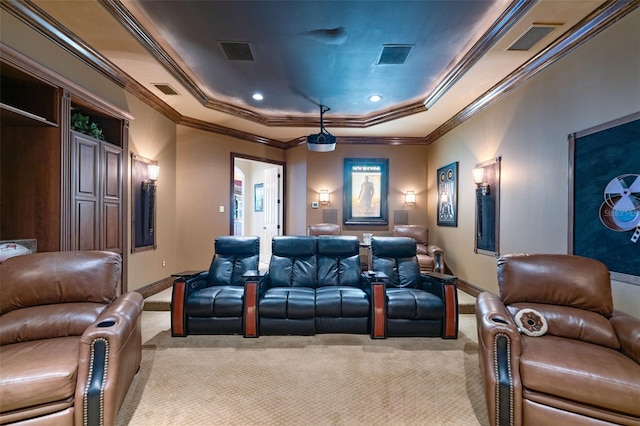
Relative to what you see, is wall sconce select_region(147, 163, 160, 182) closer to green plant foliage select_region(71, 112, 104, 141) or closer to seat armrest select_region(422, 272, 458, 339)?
green plant foliage select_region(71, 112, 104, 141)

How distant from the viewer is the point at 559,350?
72.2 inches

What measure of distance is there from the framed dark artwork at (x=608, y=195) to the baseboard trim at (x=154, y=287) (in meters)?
5.32

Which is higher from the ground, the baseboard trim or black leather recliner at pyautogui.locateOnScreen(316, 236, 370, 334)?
black leather recliner at pyautogui.locateOnScreen(316, 236, 370, 334)

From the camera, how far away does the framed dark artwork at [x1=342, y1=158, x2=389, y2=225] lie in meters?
6.84

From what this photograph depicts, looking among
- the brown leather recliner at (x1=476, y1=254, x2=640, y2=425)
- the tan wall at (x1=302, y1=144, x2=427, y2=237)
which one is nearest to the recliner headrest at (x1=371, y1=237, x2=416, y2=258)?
the brown leather recliner at (x1=476, y1=254, x2=640, y2=425)

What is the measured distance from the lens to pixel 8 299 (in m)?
2.10

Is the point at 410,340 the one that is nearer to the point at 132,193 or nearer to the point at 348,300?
the point at 348,300

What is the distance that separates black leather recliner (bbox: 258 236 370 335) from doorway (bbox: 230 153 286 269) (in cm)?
267

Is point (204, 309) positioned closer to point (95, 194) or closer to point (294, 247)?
point (294, 247)

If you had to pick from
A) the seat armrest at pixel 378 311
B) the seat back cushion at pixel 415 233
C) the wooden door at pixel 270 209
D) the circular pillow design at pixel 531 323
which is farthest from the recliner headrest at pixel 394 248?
the wooden door at pixel 270 209

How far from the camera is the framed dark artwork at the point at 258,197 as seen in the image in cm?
849

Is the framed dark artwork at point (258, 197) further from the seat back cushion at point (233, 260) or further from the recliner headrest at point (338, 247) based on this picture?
the recliner headrest at point (338, 247)

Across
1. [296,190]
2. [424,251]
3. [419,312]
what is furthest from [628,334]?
[296,190]

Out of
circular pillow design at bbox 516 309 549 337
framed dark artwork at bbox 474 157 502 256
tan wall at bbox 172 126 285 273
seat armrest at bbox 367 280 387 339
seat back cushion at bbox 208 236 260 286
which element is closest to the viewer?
circular pillow design at bbox 516 309 549 337
